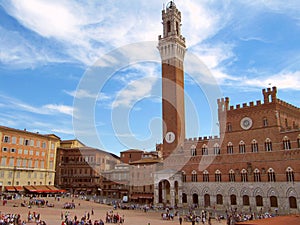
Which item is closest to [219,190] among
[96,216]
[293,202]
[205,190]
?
[205,190]

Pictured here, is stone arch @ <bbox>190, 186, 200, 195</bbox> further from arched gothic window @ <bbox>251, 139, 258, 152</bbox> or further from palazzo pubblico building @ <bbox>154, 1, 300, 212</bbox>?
→ arched gothic window @ <bbox>251, 139, 258, 152</bbox>

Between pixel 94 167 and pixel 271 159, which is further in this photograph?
pixel 94 167

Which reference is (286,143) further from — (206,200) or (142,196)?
(142,196)

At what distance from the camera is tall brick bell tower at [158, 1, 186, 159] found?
53.6 metres

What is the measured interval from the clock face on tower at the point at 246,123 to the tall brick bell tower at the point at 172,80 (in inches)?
488

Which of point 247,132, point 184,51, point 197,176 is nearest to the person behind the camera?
point 247,132

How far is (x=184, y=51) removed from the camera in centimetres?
5941

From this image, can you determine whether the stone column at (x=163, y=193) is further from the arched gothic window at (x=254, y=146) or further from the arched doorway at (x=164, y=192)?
the arched gothic window at (x=254, y=146)

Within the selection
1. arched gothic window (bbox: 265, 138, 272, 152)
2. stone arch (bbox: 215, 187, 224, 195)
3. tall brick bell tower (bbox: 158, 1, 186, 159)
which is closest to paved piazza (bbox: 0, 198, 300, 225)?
stone arch (bbox: 215, 187, 224, 195)

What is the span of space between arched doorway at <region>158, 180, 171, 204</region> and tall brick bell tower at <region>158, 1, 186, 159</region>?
4.72 meters

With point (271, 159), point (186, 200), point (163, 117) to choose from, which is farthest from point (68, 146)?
point (271, 159)

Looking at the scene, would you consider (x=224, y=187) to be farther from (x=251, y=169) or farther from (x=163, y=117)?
(x=163, y=117)

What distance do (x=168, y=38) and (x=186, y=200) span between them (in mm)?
30450

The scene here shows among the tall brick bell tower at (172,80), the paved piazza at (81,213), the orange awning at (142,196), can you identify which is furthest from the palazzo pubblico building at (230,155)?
the paved piazza at (81,213)
